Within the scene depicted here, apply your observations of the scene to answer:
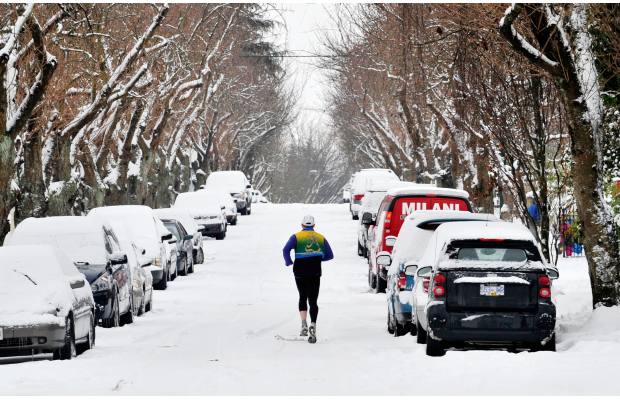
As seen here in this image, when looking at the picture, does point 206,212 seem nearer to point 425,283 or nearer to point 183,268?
point 183,268

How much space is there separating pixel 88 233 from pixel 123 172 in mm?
24820

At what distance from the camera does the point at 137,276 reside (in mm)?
19938

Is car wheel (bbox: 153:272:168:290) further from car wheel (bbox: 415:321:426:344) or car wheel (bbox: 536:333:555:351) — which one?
car wheel (bbox: 536:333:555:351)

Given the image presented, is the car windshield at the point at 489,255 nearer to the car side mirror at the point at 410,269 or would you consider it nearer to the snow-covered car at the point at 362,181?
the car side mirror at the point at 410,269

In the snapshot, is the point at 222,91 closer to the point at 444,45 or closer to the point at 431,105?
the point at 431,105

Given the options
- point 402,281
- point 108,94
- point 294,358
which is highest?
point 108,94

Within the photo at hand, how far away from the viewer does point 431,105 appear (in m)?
37.5

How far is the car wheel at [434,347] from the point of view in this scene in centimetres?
1347

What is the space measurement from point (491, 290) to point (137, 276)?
8.20m

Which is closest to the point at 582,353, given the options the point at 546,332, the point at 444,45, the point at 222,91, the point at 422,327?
the point at 546,332

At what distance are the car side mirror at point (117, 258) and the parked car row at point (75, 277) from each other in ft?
0.05

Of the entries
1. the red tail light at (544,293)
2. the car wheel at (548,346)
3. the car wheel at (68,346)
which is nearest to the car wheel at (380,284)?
the car wheel at (548,346)

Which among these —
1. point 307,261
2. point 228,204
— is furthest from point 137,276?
point 228,204

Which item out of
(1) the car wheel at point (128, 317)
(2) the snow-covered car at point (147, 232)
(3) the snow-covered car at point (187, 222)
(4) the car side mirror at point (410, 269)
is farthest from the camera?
(3) the snow-covered car at point (187, 222)
